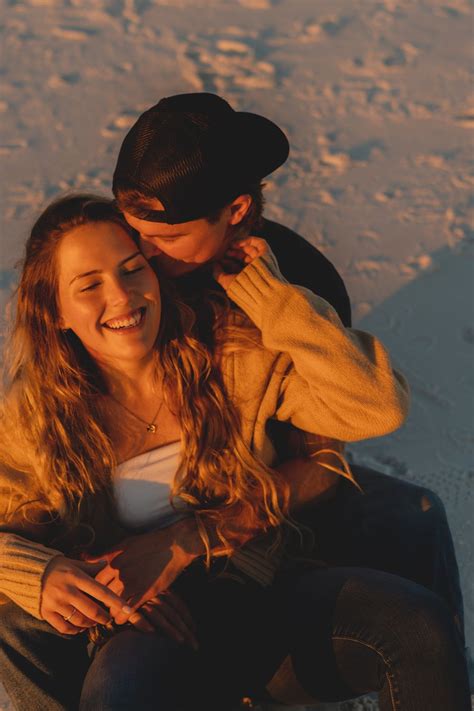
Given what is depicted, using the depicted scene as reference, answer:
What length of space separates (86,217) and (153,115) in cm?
35

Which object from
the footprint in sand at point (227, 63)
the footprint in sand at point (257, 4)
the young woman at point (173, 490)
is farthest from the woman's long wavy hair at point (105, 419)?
the footprint in sand at point (257, 4)

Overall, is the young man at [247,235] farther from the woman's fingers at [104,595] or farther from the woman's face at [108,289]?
the woman's fingers at [104,595]

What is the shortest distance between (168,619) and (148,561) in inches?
7.0

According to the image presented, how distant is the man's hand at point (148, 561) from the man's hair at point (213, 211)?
3.00ft

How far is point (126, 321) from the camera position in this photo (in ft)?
8.09

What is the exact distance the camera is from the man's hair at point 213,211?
98.2 inches

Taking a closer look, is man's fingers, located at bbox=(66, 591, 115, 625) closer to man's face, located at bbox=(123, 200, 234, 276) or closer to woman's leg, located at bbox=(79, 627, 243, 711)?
woman's leg, located at bbox=(79, 627, 243, 711)

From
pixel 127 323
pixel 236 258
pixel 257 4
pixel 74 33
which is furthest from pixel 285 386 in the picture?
pixel 257 4

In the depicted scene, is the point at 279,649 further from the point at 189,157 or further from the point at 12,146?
the point at 12,146

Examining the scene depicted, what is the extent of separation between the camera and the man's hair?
249cm

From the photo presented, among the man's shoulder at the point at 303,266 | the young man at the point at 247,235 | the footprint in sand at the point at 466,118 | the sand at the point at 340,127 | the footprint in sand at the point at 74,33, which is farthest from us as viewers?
the footprint in sand at the point at 74,33

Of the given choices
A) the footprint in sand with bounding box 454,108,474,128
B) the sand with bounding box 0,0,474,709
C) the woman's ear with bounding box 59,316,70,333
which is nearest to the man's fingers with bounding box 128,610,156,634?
the woman's ear with bounding box 59,316,70,333

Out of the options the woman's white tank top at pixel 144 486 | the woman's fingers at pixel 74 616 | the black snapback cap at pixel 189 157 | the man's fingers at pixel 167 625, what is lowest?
the woman's fingers at pixel 74 616

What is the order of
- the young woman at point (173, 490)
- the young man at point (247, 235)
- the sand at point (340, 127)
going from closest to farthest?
the young woman at point (173, 490), the young man at point (247, 235), the sand at point (340, 127)
